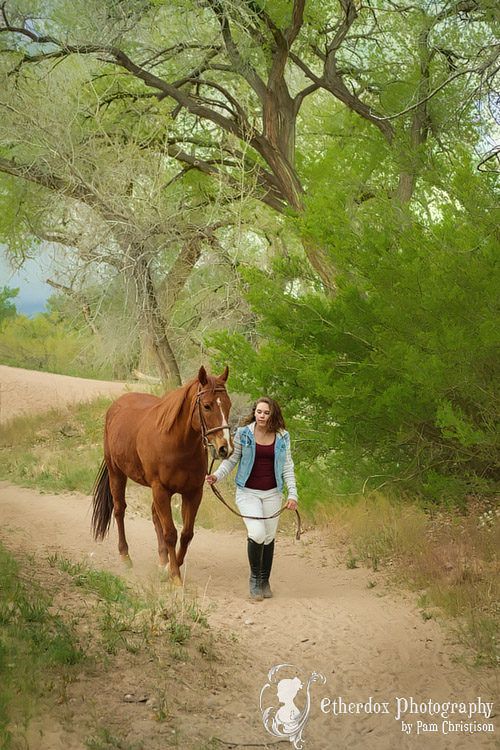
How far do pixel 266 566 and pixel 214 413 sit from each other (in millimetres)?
1576

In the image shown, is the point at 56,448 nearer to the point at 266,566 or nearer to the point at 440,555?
the point at 266,566

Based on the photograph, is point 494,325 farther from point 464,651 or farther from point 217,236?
point 217,236

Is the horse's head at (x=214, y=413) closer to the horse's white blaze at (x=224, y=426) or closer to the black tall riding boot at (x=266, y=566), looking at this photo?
the horse's white blaze at (x=224, y=426)

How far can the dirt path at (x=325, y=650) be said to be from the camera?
391cm

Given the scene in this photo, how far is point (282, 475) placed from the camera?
5738 millimetres

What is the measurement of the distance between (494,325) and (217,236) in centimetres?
942

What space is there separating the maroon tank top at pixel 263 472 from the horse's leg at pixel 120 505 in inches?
69.0

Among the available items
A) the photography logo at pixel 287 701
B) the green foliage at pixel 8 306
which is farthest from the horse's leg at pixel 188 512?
the green foliage at pixel 8 306

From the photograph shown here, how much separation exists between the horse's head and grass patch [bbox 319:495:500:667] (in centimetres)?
218

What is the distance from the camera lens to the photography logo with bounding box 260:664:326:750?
3.86 metres

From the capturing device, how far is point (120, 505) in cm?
689

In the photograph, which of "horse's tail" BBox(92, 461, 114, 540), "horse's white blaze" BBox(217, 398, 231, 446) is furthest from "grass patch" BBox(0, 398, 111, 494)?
"horse's white blaze" BBox(217, 398, 231, 446)

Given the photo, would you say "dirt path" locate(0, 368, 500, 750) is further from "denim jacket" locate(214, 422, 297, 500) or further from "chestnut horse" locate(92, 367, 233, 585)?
"denim jacket" locate(214, 422, 297, 500)

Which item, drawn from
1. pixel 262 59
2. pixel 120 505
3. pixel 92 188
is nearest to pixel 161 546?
pixel 120 505
